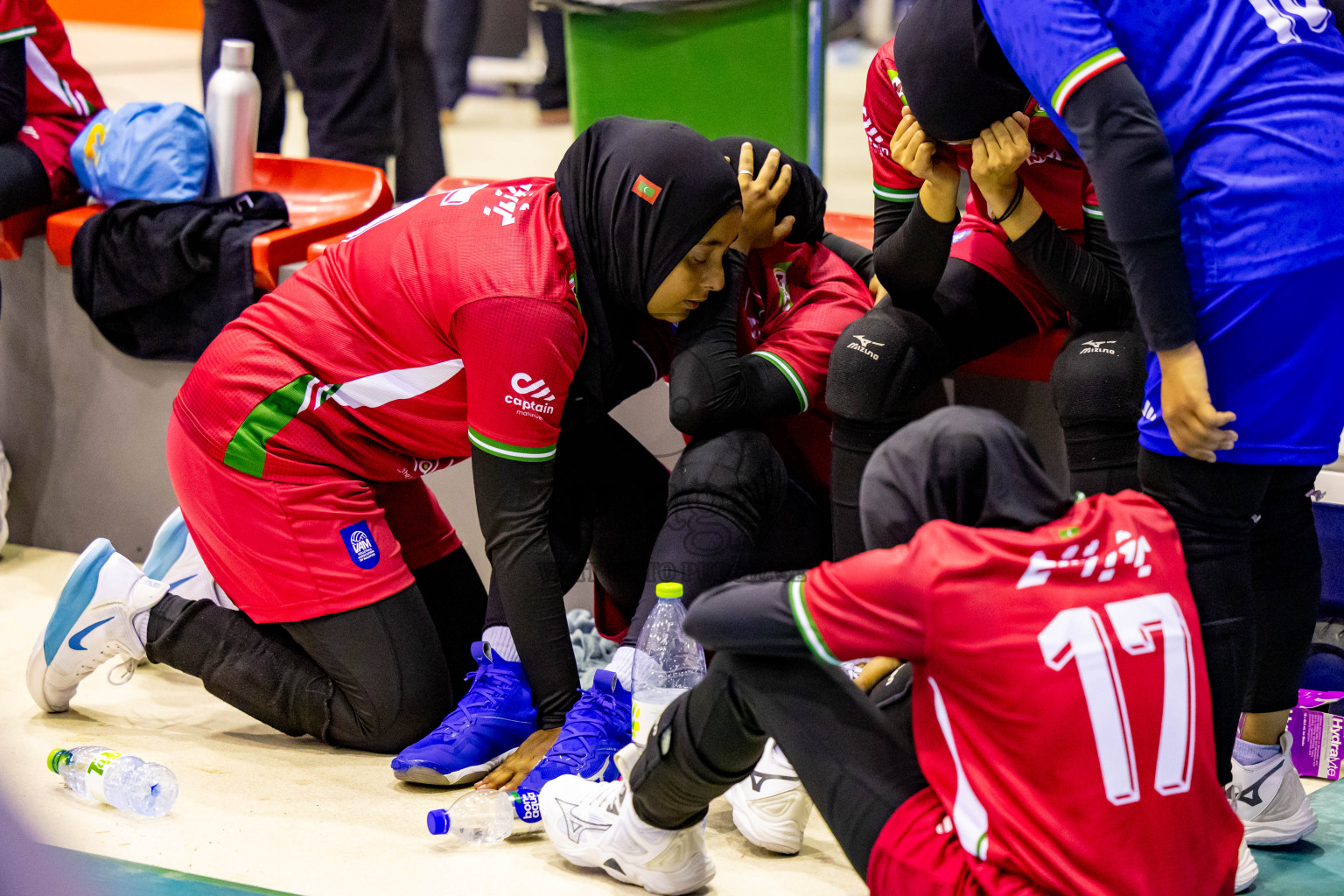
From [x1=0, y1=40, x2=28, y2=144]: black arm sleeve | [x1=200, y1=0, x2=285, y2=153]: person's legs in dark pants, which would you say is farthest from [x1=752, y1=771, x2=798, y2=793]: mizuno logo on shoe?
[x1=200, y1=0, x2=285, y2=153]: person's legs in dark pants

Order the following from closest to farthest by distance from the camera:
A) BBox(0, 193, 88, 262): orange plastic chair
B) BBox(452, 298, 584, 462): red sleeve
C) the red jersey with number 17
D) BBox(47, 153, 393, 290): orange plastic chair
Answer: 1. the red jersey with number 17
2. BBox(452, 298, 584, 462): red sleeve
3. BBox(47, 153, 393, 290): orange plastic chair
4. BBox(0, 193, 88, 262): orange plastic chair

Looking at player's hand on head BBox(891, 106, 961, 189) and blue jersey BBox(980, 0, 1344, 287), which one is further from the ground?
blue jersey BBox(980, 0, 1344, 287)

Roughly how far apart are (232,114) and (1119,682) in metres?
2.67

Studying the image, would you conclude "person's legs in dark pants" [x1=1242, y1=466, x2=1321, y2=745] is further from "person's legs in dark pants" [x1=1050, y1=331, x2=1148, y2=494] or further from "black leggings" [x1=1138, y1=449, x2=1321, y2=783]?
"person's legs in dark pants" [x1=1050, y1=331, x2=1148, y2=494]

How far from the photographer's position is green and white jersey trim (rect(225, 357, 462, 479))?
98.9 inches

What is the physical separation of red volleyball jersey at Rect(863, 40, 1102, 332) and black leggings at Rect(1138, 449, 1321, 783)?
0.60m

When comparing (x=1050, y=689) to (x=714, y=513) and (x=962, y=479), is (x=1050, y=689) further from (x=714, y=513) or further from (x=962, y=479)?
(x=714, y=513)

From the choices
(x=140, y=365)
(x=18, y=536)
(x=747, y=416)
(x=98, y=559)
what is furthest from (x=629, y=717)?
(x=18, y=536)

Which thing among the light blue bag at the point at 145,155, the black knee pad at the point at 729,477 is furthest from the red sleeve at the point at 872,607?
the light blue bag at the point at 145,155

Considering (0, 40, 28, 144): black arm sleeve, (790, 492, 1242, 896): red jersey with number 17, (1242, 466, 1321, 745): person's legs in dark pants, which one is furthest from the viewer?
(0, 40, 28, 144): black arm sleeve

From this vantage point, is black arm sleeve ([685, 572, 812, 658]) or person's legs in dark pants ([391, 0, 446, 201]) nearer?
black arm sleeve ([685, 572, 812, 658])

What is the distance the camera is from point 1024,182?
2.47m

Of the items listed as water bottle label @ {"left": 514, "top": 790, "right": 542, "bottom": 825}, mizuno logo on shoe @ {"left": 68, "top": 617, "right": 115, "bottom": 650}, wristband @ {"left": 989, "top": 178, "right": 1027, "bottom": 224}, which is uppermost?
wristband @ {"left": 989, "top": 178, "right": 1027, "bottom": 224}

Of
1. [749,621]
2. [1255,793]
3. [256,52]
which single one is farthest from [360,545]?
[256,52]
